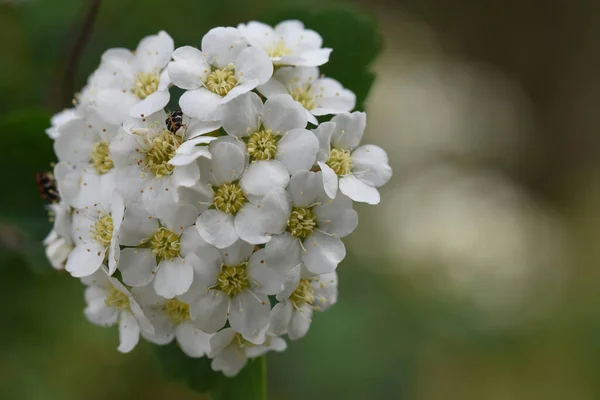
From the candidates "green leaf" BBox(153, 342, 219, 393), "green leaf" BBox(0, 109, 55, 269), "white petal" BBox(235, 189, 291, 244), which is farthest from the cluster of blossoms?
"green leaf" BBox(0, 109, 55, 269)

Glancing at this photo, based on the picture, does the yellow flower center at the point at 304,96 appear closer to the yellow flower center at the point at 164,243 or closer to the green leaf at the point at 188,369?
the yellow flower center at the point at 164,243

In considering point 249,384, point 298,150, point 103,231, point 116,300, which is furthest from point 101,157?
point 249,384

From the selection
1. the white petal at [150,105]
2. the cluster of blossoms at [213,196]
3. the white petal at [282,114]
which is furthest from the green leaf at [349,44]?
the white petal at [150,105]

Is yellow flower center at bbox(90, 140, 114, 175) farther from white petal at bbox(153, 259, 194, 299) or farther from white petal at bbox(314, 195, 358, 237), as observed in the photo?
white petal at bbox(314, 195, 358, 237)

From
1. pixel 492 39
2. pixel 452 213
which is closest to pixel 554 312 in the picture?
pixel 452 213

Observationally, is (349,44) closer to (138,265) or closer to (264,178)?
(264,178)
